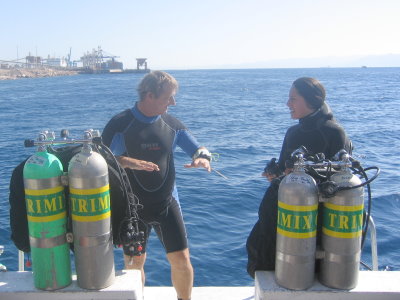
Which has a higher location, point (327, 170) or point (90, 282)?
point (327, 170)

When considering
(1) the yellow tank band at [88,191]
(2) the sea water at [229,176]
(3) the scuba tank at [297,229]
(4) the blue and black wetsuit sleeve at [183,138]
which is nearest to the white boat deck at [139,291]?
(3) the scuba tank at [297,229]

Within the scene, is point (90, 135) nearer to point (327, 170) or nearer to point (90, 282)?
point (90, 282)

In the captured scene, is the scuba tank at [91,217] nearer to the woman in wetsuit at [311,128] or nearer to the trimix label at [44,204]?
→ the trimix label at [44,204]

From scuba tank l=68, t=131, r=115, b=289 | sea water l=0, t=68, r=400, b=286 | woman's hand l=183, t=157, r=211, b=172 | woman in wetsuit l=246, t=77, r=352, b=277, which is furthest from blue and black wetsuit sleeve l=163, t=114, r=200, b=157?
sea water l=0, t=68, r=400, b=286

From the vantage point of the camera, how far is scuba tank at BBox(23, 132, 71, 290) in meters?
2.16

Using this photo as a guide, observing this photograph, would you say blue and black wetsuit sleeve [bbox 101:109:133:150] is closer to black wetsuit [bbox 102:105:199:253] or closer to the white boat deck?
black wetsuit [bbox 102:105:199:253]

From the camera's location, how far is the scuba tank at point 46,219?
2.16 meters

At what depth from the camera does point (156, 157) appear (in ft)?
10.9

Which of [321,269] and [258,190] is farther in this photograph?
[258,190]

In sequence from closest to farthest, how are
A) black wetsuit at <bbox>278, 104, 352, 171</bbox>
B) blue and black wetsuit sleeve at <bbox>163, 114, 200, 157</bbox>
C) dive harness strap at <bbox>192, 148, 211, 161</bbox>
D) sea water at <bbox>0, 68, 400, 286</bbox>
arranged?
black wetsuit at <bbox>278, 104, 352, 171</bbox> → dive harness strap at <bbox>192, 148, 211, 161</bbox> → blue and black wetsuit sleeve at <bbox>163, 114, 200, 157</bbox> → sea water at <bbox>0, 68, 400, 286</bbox>

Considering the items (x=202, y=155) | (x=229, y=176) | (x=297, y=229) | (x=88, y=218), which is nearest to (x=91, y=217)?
(x=88, y=218)

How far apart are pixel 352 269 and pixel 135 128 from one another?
181cm

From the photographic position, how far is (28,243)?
8.04ft

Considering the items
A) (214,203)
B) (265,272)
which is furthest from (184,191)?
(265,272)
